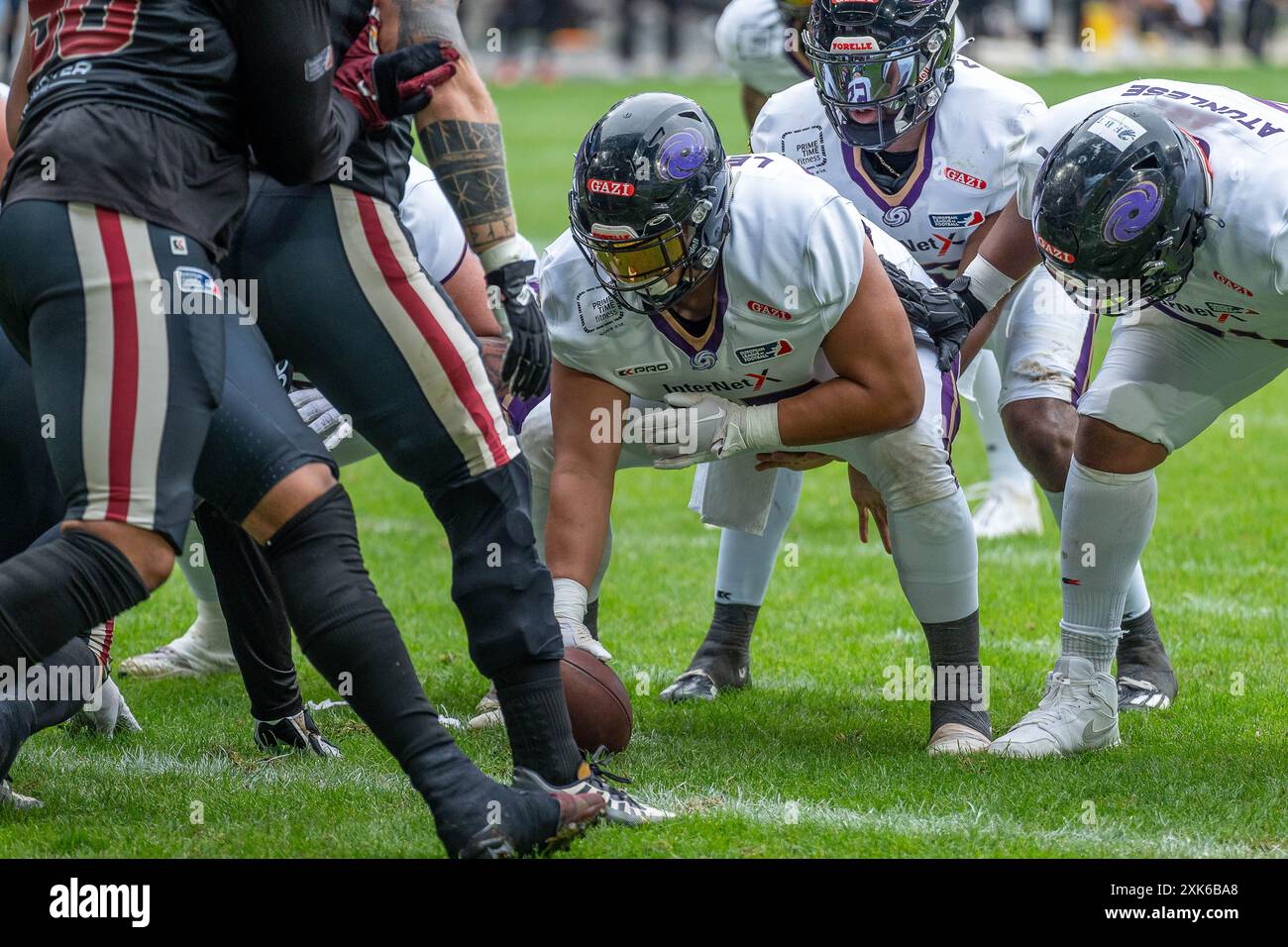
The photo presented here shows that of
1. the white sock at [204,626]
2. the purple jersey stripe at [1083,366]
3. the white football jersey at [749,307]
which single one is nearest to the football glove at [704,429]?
the white football jersey at [749,307]

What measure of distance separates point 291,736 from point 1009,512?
12.1 feet

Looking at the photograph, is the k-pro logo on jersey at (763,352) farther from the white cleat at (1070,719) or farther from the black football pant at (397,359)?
the white cleat at (1070,719)

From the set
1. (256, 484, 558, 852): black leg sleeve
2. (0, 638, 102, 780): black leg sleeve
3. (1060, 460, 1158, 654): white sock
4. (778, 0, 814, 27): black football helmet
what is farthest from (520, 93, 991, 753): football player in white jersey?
(778, 0, 814, 27): black football helmet

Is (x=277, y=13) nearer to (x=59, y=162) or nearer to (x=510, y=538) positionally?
(x=59, y=162)

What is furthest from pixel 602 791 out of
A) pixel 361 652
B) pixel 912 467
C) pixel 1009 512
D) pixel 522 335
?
pixel 1009 512

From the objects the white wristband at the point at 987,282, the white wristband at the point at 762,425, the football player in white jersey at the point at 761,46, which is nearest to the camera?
the white wristband at the point at 762,425

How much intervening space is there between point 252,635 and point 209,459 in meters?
1.20

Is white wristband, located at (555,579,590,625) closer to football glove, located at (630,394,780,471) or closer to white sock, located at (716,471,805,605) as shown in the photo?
football glove, located at (630,394,780,471)

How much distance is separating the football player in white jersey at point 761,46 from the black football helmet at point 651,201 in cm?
255

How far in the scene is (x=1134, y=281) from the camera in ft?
11.9

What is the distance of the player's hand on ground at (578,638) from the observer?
3.84 meters

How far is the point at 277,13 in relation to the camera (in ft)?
9.12

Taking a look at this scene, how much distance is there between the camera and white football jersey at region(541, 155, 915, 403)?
3.80 m

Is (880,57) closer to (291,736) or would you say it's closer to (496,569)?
(496,569)
